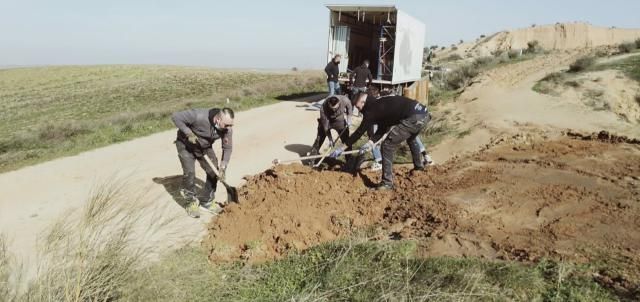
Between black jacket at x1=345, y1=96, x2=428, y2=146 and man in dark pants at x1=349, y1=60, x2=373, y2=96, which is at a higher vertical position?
man in dark pants at x1=349, y1=60, x2=373, y2=96

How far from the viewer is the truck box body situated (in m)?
15.3

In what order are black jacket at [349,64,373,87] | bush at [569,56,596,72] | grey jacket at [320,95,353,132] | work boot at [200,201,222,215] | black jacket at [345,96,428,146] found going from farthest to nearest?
bush at [569,56,596,72] → black jacket at [349,64,373,87] → grey jacket at [320,95,353,132] → black jacket at [345,96,428,146] → work boot at [200,201,222,215]

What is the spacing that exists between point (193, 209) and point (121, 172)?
3.28 m

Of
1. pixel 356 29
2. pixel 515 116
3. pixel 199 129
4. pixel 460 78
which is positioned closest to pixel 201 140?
pixel 199 129

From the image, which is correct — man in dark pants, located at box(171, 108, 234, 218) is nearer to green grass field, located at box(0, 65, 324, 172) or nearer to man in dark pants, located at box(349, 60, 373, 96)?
green grass field, located at box(0, 65, 324, 172)

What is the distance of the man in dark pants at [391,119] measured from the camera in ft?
23.2

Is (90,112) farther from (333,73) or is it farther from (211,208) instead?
(211,208)

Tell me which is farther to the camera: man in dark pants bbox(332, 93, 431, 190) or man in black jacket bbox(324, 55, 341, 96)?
man in black jacket bbox(324, 55, 341, 96)

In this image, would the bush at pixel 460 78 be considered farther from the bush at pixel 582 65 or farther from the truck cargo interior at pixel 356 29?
the truck cargo interior at pixel 356 29

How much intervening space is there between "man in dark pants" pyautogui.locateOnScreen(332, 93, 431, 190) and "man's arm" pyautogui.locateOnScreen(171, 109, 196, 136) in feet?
8.24

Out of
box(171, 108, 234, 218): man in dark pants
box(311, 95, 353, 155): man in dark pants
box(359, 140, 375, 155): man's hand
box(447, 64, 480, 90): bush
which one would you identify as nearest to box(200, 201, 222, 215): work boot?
box(171, 108, 234, 218): man in dark pants

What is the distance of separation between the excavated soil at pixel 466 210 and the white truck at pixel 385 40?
809 centimetres

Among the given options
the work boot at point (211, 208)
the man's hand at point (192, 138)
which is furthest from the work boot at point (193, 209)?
the man's hand at point (192, 138)

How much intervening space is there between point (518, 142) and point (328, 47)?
7914 mm
